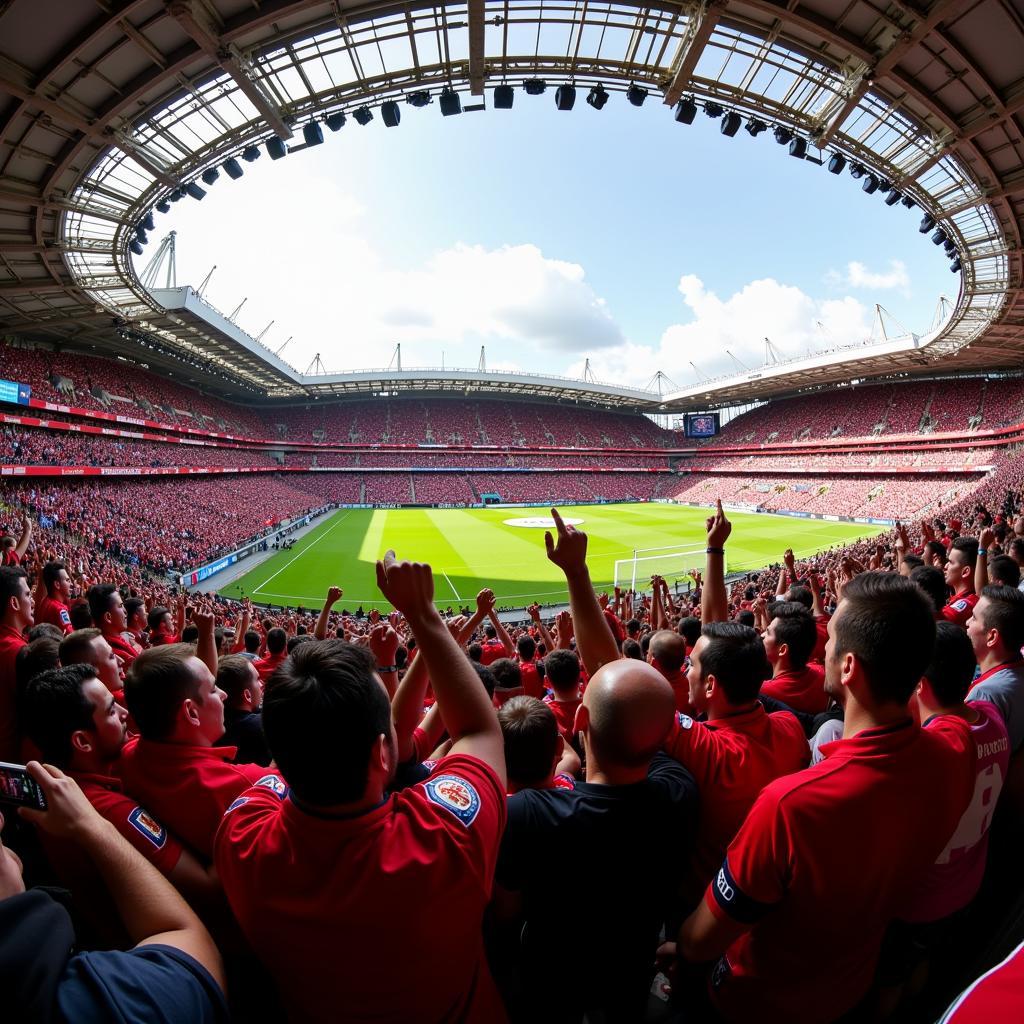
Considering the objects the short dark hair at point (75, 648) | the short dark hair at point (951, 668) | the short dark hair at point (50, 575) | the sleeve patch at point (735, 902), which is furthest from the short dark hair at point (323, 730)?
the short dark hair at point (50, 575)

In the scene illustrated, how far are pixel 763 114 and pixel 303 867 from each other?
18.2 m

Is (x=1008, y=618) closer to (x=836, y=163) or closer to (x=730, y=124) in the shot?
(x=730, y=124)

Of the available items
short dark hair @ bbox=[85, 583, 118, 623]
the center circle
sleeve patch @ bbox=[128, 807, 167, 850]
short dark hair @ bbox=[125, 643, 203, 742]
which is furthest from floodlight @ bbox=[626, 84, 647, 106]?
the center circle

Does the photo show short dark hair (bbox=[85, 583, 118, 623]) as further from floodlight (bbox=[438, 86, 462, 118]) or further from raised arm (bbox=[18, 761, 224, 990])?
floodlight (bbox=[438, 86, 462, 118])

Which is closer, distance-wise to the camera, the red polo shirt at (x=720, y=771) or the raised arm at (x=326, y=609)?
the red polo shirt at (x=720, y=771)

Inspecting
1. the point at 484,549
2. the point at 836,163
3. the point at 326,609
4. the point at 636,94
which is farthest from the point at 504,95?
the point at 484,549

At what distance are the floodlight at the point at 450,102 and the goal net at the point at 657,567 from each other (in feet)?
59.2

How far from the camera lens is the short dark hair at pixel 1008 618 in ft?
10.1

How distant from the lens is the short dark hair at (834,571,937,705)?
192cm

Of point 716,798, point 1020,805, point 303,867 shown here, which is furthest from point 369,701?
point 1020,805

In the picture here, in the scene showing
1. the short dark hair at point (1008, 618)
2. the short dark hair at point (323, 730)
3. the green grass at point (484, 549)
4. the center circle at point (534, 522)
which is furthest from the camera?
the center circle at point (534, 522)

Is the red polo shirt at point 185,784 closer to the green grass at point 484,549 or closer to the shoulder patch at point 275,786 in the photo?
the shoulder patch at point 275,786

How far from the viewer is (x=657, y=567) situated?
27.9 m

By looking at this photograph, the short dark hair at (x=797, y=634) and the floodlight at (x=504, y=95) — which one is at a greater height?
the floodlight at (x=504, y=95)
